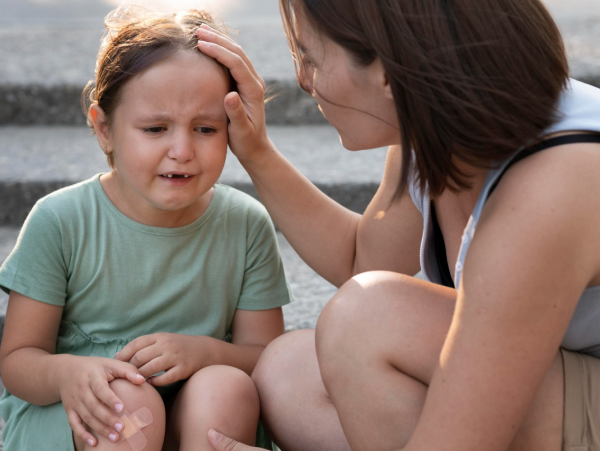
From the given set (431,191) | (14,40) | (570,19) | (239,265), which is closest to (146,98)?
(239,265)

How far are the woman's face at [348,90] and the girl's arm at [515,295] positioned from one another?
0.23m

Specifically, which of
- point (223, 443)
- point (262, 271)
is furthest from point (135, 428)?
point (262, 271)

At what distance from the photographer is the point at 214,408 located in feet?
3.77

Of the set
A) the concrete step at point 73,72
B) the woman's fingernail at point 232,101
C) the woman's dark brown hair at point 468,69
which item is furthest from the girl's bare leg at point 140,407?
the concrete step at point 73,72

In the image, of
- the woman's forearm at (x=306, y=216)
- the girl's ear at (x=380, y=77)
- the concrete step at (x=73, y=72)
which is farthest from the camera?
the concrete step at (x=73, y=72)

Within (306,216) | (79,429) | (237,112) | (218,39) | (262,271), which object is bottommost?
(79,429)

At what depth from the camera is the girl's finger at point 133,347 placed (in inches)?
46.6

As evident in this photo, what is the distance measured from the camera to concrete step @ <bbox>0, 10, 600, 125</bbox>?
2389mm

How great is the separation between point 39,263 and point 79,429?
304 mm

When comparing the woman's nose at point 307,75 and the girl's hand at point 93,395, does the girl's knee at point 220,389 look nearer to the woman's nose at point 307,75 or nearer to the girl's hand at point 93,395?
the girl's hand at point 93,395

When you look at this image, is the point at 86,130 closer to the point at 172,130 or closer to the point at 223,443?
the point at 172,130

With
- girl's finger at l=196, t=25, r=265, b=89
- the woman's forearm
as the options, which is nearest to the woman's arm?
the woman's forearm

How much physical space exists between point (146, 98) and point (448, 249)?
1.91ft

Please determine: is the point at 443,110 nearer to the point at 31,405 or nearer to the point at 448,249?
the point at 448,249
